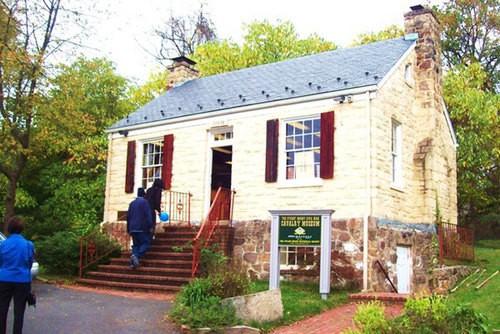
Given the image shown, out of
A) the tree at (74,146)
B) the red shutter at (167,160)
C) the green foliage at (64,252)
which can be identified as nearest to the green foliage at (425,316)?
the green foliage at (64,252)

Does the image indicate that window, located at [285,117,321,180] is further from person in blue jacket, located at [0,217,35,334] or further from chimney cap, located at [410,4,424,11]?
person in blue jacket, located at [0,217,35,334]

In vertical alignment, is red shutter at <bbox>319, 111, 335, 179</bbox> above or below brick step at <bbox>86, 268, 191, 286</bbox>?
above

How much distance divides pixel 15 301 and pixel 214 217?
726cm

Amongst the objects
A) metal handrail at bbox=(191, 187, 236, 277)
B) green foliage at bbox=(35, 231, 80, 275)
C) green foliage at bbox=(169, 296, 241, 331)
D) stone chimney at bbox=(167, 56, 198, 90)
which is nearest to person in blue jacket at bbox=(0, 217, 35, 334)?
green foliage at bbox=(169, 296, 241, 331)

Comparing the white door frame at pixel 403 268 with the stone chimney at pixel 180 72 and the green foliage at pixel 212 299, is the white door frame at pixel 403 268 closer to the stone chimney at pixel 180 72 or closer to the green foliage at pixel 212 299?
the green foliage at pixel 212 299

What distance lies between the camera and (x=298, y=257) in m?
13.5

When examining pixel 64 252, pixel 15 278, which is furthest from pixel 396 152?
pixel 15 278

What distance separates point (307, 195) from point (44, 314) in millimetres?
6552

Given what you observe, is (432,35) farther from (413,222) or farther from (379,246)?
(379,246)

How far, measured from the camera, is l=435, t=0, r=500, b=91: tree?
92.0ft

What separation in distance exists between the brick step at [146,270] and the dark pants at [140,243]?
1.22 feet

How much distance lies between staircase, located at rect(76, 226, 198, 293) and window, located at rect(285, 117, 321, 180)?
308 centimetres

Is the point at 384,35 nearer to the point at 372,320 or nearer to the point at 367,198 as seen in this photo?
the point at 367,198

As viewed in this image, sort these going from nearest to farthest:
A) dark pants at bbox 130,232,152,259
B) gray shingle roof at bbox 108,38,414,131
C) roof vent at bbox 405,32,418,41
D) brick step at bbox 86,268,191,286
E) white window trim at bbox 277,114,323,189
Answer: brick step at bbox 86,268,191,286 < dark pants at bbox 130,232,152,259 < white window trim at bbox 277,114,323,189 < gray shingle roof at bbox 108,38,414,131 < roof vent at bbox 405,32,418,41
